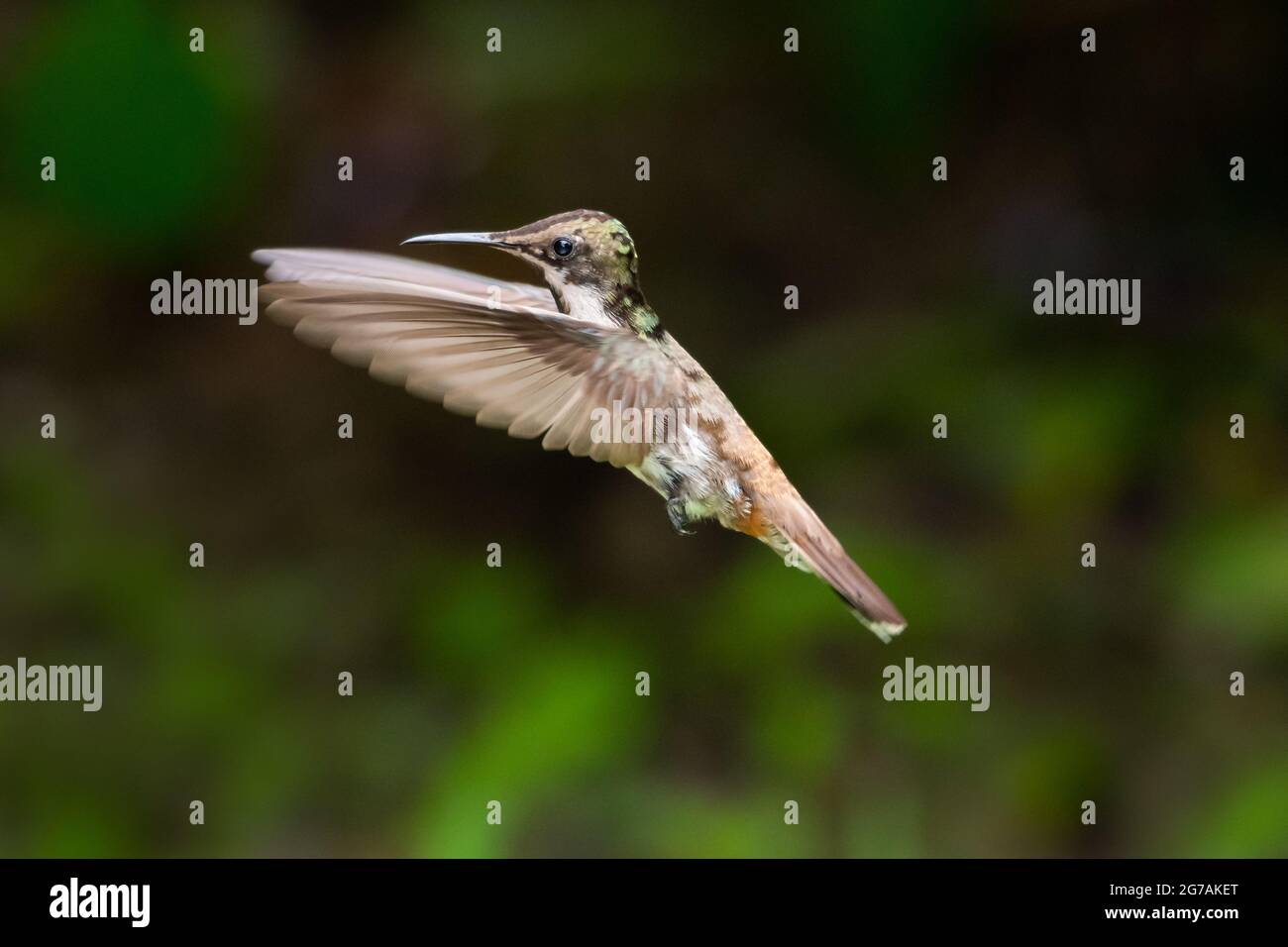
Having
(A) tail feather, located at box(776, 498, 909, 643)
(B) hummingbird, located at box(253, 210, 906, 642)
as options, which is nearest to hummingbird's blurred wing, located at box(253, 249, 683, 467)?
(B) hummingbird, located at box(253, 210, 906, 642)

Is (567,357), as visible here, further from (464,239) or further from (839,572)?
(839,572)

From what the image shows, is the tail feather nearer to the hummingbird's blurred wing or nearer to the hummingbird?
the hummingbird

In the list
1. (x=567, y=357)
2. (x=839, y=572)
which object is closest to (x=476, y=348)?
(x=567, y=357)

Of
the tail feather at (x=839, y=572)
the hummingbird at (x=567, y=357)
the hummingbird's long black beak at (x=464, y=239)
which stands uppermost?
the hummingbird's long black beak at (x=464, y=239)

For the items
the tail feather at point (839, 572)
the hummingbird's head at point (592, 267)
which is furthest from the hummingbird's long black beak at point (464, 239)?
the tail feather at point (839, 572)

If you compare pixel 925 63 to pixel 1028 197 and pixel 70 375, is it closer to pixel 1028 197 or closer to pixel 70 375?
pixel 1028 197

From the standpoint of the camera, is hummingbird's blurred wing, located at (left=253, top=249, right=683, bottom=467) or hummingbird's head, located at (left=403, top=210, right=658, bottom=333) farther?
hummingbird's head, located at (left=403, top=210, right=658, bottom=333)

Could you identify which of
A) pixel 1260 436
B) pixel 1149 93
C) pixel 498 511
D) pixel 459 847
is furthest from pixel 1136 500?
pixel 459 847

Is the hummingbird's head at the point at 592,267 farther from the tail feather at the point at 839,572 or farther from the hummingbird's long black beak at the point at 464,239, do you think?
the tail feather at the point at 839,572
